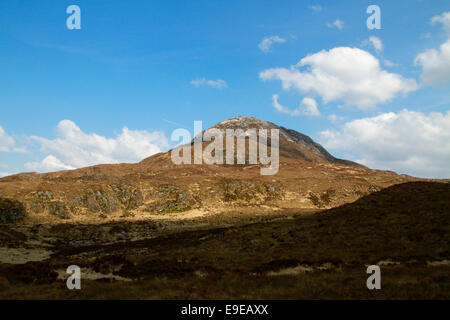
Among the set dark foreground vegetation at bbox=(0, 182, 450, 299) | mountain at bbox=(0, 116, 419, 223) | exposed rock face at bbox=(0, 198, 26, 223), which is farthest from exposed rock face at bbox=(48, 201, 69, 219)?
dark foreground vegetation at bbox=(0, 182, 450, 299)

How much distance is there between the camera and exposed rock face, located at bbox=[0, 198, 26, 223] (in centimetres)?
6831

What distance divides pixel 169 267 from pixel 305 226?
21.0 m

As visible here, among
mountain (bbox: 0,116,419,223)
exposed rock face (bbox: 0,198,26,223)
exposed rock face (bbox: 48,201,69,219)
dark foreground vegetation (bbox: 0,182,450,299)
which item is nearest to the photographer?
dark foreground vegetation (bbox: 0,182,450,299)

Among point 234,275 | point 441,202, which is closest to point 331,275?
point 234,275

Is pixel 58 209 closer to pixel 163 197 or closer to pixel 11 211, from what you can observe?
pixel 11 211

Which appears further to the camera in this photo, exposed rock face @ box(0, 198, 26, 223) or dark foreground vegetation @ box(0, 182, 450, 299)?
exposed rock face @ box(0, 198, 26, 223)

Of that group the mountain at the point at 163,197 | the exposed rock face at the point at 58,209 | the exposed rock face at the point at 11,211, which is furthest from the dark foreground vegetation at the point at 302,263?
the mountain at the point at 163,197

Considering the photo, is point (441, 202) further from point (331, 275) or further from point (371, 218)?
point (331, 275)

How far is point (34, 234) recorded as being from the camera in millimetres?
58531

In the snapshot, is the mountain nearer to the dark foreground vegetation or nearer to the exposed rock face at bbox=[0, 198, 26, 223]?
the exposed rock face at bbox=[0, 198, 26, 223]

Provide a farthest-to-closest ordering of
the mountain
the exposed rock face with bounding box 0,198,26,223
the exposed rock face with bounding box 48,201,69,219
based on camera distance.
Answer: the mountain < the exposed rock face with bounding box 48,201,69,219 < the exposed rock face with bounding box 0,198,26,223

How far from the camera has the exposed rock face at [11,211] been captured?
2689 inches

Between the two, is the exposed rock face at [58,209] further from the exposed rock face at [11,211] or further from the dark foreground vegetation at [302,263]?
the dark foreground vegetation at [302,263]
